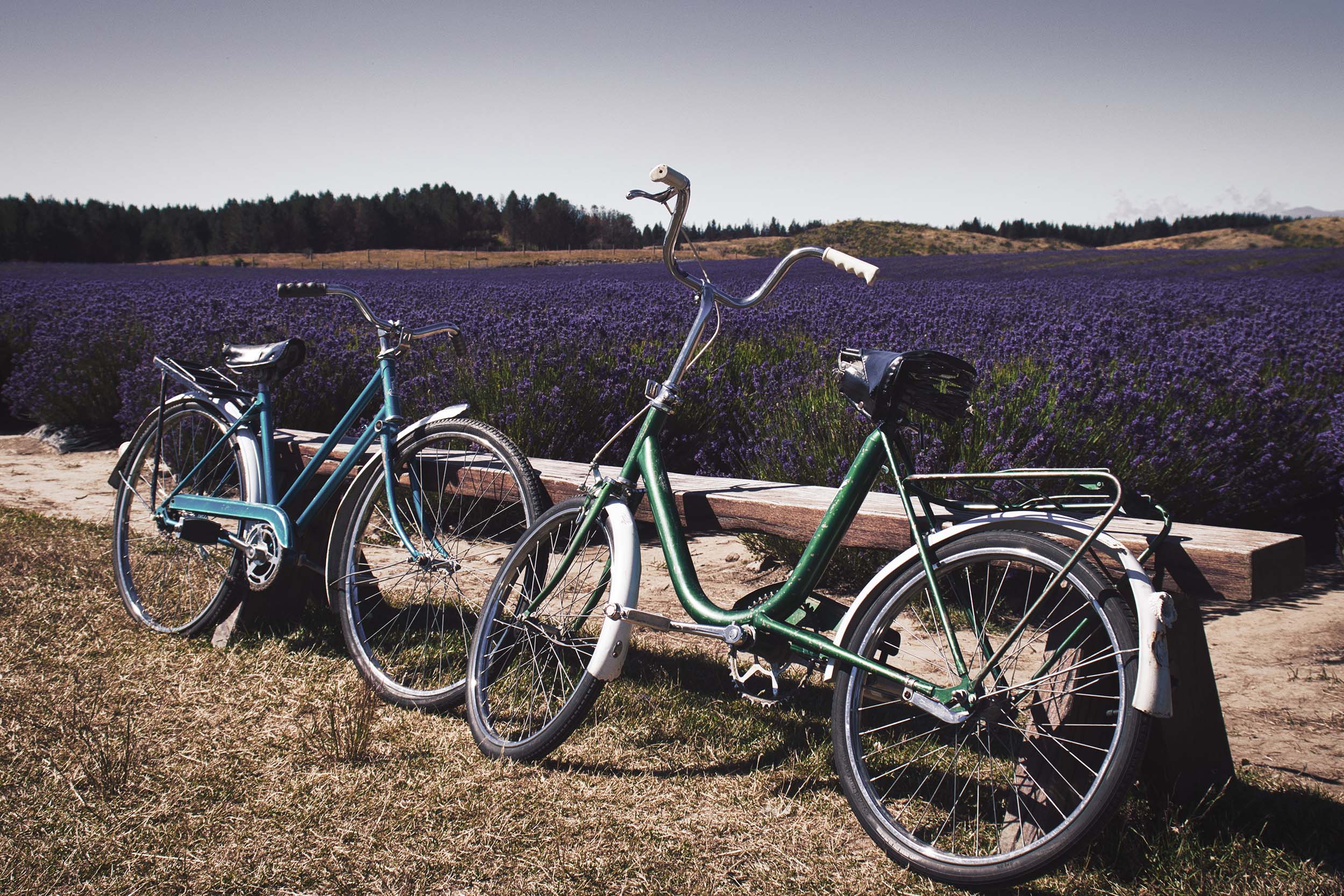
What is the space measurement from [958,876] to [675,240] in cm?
137

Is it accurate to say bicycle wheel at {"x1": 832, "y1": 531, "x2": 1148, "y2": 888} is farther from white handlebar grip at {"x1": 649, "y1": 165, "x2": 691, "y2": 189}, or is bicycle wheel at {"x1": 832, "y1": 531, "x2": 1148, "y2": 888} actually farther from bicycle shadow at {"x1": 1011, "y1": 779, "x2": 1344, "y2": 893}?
white handlebar grip at {"x1": 649, "y1": 165, "x2": 691, "y2": 189}

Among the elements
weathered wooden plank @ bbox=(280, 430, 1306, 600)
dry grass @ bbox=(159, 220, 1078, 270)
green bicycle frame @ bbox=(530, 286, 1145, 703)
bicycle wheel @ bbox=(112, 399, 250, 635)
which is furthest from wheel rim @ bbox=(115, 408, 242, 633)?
dry grass @ bbox=(159, 220, 1078, 270)

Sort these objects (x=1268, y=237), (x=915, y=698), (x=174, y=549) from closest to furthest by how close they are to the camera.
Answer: (x=915, y=698) < (x=174, y=549) < (x=1268, y=237)

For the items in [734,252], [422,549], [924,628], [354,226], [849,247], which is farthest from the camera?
[354,226]

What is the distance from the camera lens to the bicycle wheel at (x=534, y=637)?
2191mm

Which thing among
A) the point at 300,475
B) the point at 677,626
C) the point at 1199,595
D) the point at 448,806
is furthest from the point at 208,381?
the point at 1199,595

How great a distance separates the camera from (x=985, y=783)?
2053 mm

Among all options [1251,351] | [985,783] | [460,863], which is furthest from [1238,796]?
[1251,351]

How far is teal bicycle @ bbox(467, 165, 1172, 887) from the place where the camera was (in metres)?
1.52

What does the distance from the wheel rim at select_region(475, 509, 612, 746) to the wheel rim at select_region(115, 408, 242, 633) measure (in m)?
1.21

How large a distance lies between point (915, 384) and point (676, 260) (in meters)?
0.61

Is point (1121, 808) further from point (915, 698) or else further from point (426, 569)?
point (426, 569)

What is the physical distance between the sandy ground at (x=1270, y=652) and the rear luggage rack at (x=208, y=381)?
157cm

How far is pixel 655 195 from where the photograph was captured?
2.02m
